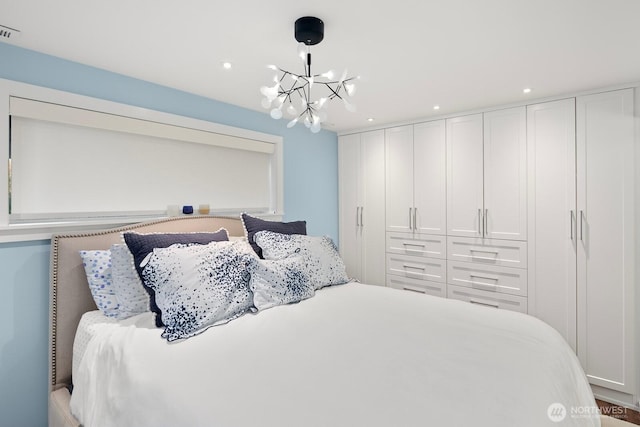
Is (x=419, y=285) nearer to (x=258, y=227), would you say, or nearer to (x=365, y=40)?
(x=258, y=227)

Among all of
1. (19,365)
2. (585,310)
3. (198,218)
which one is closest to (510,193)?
(585,310)

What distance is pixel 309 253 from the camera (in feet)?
8.01

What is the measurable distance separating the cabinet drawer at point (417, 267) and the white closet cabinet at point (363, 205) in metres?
0.14

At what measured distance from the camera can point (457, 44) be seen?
6.31ft

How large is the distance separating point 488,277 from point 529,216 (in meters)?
0.67

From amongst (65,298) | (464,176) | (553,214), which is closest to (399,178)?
(464,176)

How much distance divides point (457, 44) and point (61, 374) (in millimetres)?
2973

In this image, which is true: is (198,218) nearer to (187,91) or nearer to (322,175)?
(187,91)

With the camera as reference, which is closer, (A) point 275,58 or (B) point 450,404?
(B) point 450,404

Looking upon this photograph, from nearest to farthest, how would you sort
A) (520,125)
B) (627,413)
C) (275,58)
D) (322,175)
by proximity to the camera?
(275,58) → (627,413) → (520,125) → (322,175)

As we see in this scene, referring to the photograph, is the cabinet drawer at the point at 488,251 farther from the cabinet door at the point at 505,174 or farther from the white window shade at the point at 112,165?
the white window shade at the point at 112,165

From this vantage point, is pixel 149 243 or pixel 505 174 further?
pixel 505 174

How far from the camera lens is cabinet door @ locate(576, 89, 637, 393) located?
8.38 ft

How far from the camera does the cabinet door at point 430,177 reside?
3.45m
